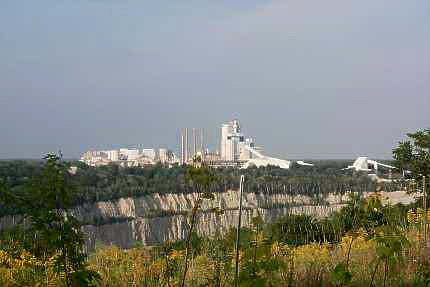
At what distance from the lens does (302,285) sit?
430cm

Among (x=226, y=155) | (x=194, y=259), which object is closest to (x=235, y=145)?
(x=226, y=155)

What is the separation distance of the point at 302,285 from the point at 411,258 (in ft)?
4.26

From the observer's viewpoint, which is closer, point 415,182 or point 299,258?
point 299,258

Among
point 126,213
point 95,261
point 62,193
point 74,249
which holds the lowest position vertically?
point 126,213

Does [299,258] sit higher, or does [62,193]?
[62,193]

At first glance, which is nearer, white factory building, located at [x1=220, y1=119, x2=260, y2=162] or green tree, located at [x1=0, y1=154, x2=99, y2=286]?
green tree, located at [x1=0, y1=154, x2=99, y2=286]

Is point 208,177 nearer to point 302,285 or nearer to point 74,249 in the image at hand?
point 74,249

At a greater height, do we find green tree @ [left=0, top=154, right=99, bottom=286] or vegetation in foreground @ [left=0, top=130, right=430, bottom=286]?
green tree @ [left=0, top=154, right=99, bottom=286]

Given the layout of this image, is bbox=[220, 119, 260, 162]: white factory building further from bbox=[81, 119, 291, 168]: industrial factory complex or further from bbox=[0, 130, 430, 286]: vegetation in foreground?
bbox=[0, 130, 430, 286]: vegetation in foreground

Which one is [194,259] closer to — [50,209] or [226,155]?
[50,209]

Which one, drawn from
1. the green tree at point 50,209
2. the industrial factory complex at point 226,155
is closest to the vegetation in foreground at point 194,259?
the green tree at point 50,209

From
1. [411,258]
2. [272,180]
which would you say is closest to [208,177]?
[411,258]

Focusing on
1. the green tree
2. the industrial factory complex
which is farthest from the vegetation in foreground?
the industrial factory complex

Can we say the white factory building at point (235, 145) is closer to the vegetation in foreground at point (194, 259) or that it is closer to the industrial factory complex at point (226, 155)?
the industrial factory complex at point (226, 155)
